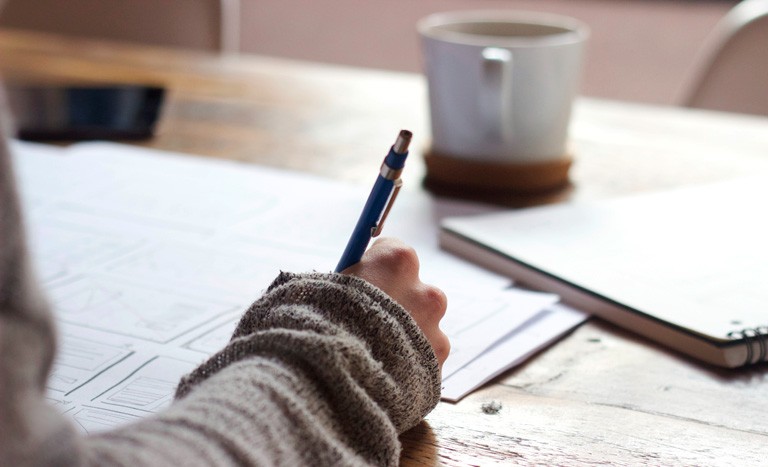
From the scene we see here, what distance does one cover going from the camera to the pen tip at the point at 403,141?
0.44 meters

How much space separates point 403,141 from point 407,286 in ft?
0.25

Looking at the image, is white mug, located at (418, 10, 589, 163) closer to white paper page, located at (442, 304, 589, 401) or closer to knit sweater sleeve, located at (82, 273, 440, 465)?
white paper page, located at (442, 304, 589, 401)

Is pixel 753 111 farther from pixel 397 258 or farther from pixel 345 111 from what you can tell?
pixel 397 258

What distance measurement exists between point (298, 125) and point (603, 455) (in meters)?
0.69

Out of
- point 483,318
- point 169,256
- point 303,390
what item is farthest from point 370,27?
point 303,390

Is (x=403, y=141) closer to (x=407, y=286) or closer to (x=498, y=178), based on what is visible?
(x=407, y=286)

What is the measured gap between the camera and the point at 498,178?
83cm

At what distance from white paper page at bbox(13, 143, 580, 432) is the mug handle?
84 millimetres

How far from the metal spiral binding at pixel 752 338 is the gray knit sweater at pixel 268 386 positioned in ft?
0.61

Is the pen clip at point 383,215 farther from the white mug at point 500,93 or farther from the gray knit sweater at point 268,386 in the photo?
the white mug at point 500,93

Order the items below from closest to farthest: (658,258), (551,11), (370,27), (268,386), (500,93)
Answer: (268,386), (658,258), (500,93), (551,11), (370,27)

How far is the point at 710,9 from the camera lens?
216 centimetres

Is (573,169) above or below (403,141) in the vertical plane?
below

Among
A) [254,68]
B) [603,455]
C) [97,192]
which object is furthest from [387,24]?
[603,455]
